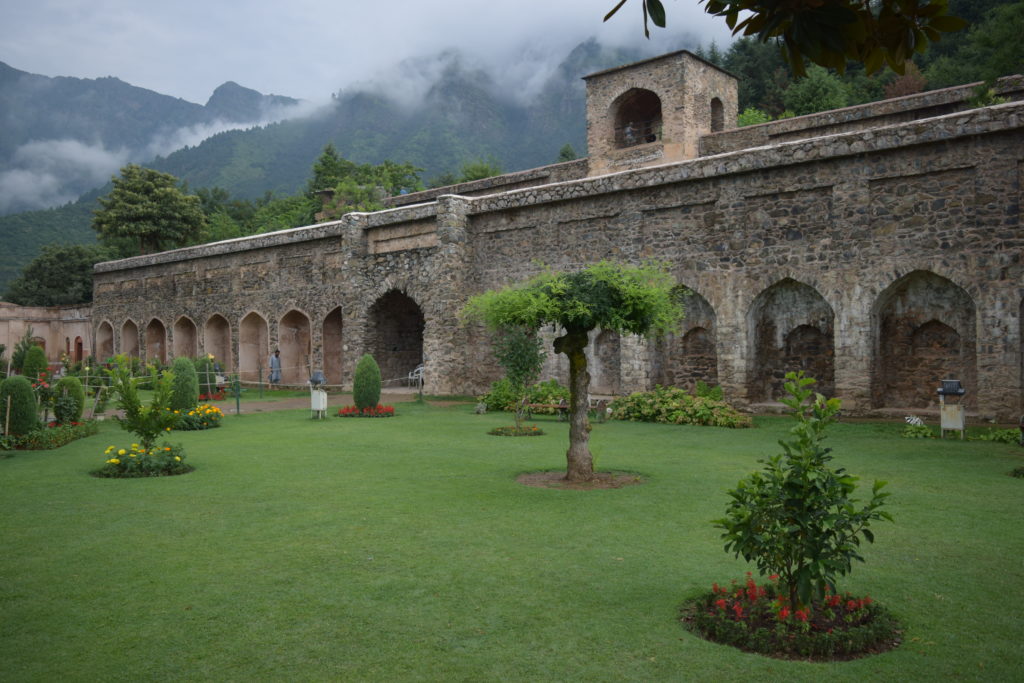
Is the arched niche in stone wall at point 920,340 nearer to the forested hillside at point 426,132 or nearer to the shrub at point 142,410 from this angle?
the shrub at point 142,410

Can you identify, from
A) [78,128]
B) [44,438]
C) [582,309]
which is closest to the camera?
[582,309]

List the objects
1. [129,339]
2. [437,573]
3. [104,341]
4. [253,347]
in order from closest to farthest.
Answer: [437,573] → [253,347] → [129,339] → [104,341]

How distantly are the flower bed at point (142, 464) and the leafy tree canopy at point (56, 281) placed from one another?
38.0 meters

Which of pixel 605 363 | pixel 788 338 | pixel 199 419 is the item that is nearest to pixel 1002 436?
pixel 788 338

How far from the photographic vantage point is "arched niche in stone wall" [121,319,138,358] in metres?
30.4

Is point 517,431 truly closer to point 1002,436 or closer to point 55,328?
point 1002,436

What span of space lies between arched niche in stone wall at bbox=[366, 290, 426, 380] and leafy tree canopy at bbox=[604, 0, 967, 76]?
1945 centimetres

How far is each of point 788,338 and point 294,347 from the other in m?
16.1

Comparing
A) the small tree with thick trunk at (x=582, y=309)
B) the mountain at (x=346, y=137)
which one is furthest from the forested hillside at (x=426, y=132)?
the small tree with thick trunk at (x=582, y=309)

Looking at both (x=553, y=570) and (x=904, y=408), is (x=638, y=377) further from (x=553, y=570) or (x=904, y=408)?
(x=553, y=570)

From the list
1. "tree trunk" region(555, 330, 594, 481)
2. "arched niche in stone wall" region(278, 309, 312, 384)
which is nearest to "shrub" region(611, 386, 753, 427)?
"tree trunk" region(555, 330, 594, 481)

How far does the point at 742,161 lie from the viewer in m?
14.6

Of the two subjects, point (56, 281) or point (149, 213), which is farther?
point (56, 281)

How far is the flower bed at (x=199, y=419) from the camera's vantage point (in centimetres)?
1355
